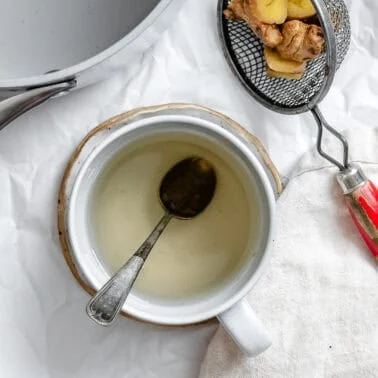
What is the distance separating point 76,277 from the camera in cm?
59

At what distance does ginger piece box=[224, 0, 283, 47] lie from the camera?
1.83 ft

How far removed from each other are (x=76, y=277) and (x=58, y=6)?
0.17m

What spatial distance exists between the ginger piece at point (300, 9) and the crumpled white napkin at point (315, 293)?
0.09m

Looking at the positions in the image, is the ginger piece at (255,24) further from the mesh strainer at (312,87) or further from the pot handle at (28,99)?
the pot handle at (28,99)

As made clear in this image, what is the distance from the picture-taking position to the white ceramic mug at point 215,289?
0.54 m

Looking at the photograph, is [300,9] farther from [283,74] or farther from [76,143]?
[76,143]

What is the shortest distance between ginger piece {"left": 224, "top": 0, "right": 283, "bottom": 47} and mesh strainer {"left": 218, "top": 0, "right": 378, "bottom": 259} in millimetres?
11

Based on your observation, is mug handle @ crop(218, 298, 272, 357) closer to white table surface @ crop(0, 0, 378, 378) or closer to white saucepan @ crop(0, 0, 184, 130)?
white table surface @ crop(0, 0, 378, 378)

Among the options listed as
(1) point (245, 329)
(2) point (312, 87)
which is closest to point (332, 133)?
(2) point (312, 87)

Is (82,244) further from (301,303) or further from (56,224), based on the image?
(301,303)

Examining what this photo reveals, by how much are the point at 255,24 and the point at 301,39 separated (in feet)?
0.10

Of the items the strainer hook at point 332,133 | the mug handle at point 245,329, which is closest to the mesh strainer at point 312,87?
the strainer hook at point 332,133

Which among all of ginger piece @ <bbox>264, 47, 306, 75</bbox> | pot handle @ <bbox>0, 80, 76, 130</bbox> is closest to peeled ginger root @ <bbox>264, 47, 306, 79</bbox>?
ginger piece @ <bbox>264, 47, 306, 75</bbox>

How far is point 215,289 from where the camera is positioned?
1.86ft
